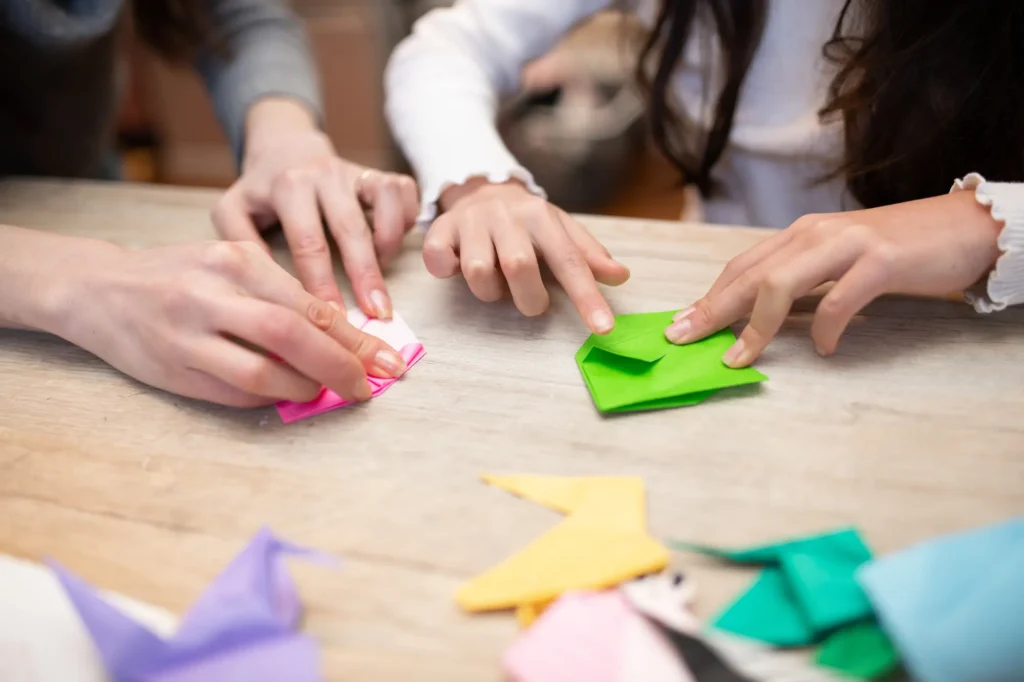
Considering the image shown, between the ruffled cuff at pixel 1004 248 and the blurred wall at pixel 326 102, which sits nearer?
the ruffled cuff at pixel 1004 248

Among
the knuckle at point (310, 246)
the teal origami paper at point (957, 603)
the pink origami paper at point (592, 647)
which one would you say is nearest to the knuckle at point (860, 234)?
the teal origami paper at point (957, 603)

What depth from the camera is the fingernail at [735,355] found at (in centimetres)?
50

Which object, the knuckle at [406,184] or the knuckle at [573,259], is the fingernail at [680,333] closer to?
the knuckle at [573,259]

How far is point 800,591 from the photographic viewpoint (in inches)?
13.7

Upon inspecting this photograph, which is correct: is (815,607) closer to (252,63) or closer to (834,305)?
(834,305)

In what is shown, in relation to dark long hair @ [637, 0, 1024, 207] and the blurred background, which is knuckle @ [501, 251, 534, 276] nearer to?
dark long hair @ [637, 0, 1024, 207]

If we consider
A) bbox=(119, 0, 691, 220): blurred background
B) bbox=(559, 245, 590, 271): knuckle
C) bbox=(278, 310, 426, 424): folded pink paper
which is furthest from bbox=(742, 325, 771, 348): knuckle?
bbox=(119, 0, 691, 220): blurred background

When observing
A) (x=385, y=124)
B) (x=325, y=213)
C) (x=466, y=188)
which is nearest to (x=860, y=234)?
(x=466, y=188)

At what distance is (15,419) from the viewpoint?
491 mm

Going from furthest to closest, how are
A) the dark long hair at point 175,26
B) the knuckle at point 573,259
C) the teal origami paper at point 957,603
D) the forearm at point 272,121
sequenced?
the dark long hair at point 175,26
the forearm at point 272,121
the knuckle at point 573,259
the teal origami paper at point 957,603

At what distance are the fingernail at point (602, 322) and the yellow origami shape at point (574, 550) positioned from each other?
0.14 metres

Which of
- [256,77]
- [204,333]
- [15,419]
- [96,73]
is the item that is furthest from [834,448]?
[96,73]

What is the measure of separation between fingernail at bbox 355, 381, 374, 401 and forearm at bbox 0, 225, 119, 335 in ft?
0.79

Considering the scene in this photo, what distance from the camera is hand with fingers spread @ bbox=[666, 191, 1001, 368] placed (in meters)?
0.50
